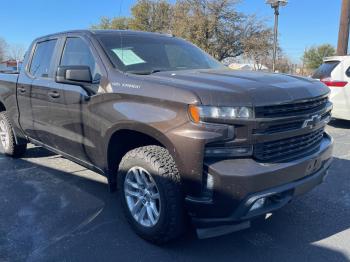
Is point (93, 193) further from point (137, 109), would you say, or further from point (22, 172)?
point (137, 109)

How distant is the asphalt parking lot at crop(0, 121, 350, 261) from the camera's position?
3.14 meters

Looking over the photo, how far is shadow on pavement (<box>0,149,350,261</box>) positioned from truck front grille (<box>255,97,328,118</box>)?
115 centimetres

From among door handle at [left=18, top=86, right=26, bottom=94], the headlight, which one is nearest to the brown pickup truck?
the headlight

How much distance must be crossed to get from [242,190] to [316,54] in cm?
4765

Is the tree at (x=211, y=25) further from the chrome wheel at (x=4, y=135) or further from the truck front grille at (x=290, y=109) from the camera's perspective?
the truck front grille at (x=290, y=109)

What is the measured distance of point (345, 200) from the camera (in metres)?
4.20

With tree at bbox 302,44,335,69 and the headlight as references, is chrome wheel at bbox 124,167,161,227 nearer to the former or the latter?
the headlight

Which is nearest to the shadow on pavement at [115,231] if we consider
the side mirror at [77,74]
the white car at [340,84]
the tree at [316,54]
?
the side mirror at [77,74]

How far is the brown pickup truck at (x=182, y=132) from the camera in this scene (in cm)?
272

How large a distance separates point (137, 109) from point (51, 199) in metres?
1.92

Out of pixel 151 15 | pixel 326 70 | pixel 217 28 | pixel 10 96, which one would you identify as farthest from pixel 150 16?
pixel 10 96

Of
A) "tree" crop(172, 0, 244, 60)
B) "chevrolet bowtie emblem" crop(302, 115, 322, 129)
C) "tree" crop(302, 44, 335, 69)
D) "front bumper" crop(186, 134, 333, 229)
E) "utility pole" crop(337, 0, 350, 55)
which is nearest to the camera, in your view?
"front bumper" crop(186, 134, 333, 229)

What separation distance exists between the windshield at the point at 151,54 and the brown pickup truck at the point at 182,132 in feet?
0.05

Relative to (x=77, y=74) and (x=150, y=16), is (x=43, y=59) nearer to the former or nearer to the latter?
(x=77, y=74)
